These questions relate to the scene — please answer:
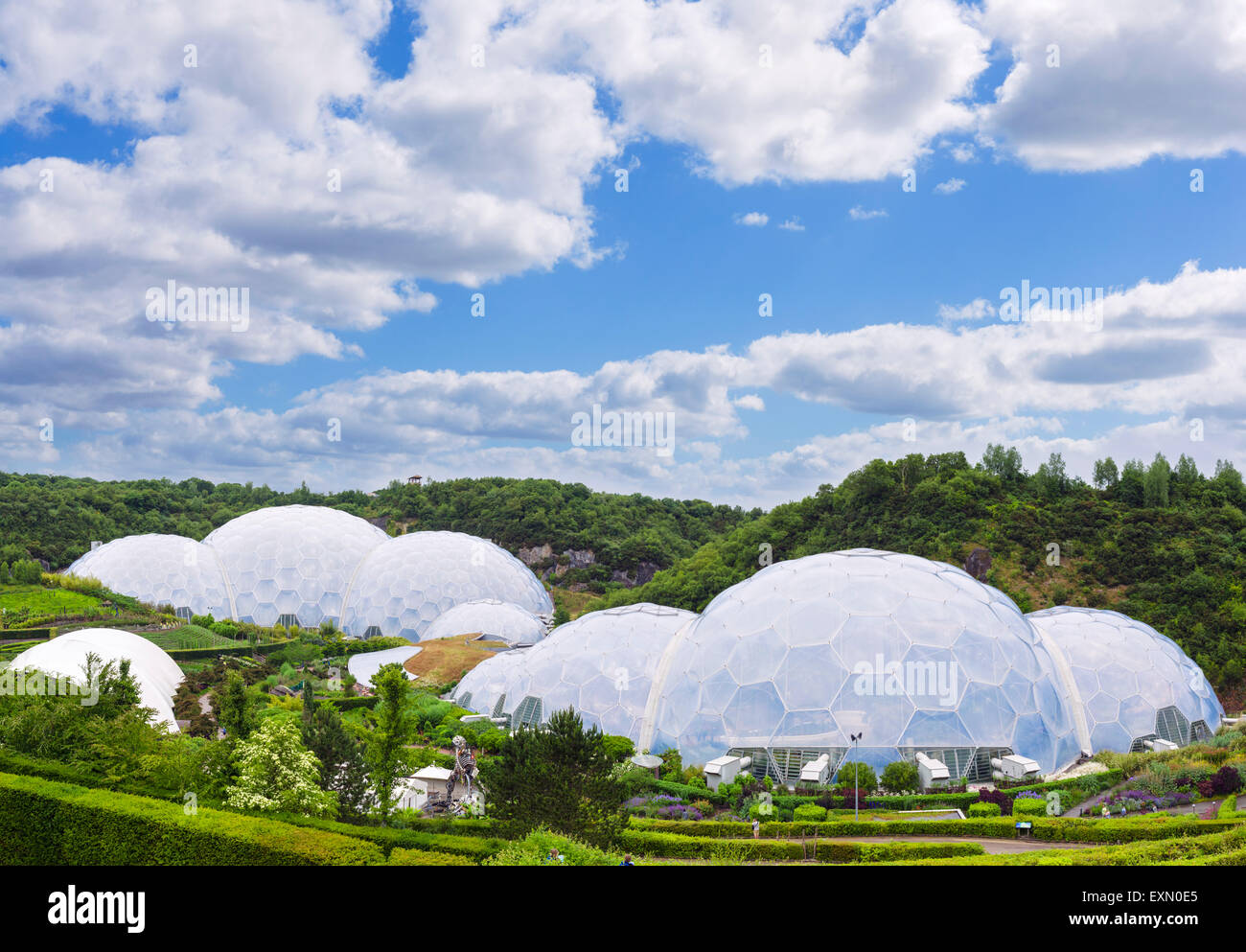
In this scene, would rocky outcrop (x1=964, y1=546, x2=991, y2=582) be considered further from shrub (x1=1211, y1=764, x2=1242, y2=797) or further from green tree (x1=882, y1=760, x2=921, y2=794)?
green tree (x1=882, y1=760, x2=921, y2=794)

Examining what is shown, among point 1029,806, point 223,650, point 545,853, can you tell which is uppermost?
point 545,853

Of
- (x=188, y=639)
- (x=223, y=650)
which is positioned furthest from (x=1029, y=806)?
(x=188, y=639)

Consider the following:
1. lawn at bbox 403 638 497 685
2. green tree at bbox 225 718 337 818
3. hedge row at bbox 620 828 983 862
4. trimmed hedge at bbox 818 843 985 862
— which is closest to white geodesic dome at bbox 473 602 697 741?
lawn at bbox 403 638 497 685

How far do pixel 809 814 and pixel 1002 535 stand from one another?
111ft

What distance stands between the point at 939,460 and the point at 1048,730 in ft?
108

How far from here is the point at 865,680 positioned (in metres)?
27.3

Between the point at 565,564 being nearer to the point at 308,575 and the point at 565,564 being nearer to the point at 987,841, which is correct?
the point at 308,575

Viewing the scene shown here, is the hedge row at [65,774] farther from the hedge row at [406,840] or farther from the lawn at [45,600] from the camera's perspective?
the lawn at [45,600]

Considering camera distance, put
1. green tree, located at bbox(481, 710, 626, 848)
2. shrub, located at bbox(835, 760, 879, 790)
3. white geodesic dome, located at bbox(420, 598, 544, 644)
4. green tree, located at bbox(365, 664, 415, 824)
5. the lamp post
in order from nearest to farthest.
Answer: green tree, located at bbox(481, 710, 626, 848), green tree, located at bbox(365, 664, 415, 824), the lamp post, shrub, located at bbox(835, 760, 879, 790), white geodesic dome, located at bbox(420, 598, 544, 644)

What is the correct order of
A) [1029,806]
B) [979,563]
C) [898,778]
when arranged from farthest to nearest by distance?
1. [979,563]
2. [898,778]
3. [1029,806]

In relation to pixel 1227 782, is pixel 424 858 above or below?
above

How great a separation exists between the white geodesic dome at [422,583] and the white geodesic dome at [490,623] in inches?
142

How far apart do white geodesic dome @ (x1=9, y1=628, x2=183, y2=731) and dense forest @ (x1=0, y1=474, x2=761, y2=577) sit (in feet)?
135

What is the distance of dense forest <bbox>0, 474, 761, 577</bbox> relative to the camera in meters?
79.2
